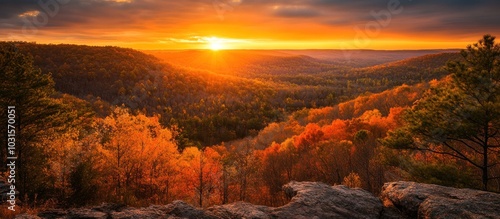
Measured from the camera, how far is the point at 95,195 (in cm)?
1967

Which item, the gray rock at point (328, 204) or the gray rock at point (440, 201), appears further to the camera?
the gray rock at point (328, 204)

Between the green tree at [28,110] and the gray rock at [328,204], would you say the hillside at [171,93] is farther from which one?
the gray rock at [328,204]

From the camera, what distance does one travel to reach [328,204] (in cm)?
1252

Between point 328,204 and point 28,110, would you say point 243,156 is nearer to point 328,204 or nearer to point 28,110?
point 28,110

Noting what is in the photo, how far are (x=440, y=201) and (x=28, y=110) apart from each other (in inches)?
1068

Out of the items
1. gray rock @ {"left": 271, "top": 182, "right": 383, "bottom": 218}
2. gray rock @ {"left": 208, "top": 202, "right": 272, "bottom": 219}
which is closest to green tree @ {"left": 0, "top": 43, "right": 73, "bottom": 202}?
gray rock @ {"left": 208, "top": 202, "right": 272, "bottom": 219}

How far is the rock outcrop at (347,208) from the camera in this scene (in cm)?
1109

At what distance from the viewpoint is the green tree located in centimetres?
2228

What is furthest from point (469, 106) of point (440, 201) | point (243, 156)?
point (243, 156)

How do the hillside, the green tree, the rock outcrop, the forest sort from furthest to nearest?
1. the hillside
2. the green tree
3. the forest
4. the rock outcrop

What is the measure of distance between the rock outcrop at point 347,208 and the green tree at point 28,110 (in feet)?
40.8

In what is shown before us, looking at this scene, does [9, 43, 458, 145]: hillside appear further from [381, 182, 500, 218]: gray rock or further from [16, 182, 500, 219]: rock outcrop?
[381, 182, 500, 218]: gray rock

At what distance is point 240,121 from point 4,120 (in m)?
83.3

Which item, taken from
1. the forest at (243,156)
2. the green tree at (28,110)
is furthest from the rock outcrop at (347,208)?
the green tree at (28,110)
